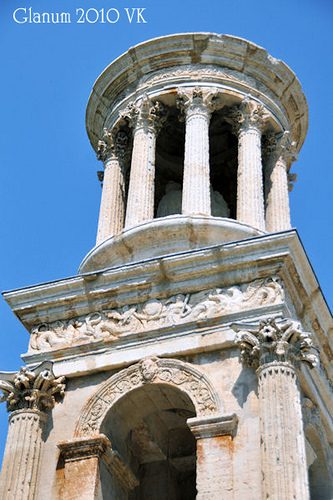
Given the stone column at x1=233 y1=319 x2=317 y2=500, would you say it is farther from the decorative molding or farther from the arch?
the arch

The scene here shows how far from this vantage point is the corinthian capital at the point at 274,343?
1922 centimetres

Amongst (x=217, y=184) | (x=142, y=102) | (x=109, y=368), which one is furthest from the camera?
(x=217, y=184)

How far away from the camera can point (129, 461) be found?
2123 cm

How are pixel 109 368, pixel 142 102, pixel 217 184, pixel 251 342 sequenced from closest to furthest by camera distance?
1. pixel 251 342
2. pixel 109 368
3. pixel 142 102
4. pixel 217 184

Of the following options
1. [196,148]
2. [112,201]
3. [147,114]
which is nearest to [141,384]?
[112,201]

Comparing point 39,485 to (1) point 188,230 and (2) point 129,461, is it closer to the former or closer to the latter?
(2) point 129,461

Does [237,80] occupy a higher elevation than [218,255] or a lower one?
higher

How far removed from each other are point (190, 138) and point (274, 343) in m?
7.14

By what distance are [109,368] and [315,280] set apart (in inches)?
159

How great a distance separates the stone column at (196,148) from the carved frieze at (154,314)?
294 cm

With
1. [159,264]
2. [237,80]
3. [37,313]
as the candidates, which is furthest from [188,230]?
[237,80]

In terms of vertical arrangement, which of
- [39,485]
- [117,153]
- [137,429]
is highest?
[117,153]

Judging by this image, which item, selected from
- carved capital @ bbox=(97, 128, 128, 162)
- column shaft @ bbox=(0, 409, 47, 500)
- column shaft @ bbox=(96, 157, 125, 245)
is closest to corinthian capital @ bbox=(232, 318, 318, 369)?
column shaft @ bbox=(0, 409, 47, 500)

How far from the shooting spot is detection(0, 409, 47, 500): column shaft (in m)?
19.5
